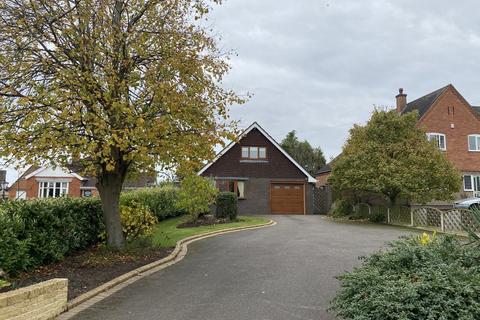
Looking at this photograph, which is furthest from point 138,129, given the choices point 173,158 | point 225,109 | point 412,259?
point 412,259

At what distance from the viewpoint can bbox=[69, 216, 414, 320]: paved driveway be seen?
655 centimetres

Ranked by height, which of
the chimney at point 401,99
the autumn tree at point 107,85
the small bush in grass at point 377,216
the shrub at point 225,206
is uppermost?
the chimney at point 401,99

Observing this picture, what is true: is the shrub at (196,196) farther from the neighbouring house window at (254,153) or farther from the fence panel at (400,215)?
the neighbouring house window at (254,153)

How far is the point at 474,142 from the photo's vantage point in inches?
1340

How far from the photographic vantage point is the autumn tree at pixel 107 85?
891 centimetres

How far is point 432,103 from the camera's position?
110 ft

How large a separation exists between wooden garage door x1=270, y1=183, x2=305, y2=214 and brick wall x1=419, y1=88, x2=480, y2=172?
11140 mm

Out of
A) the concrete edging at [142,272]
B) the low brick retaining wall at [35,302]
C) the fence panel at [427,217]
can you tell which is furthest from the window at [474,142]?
the low brick retaining wall at [35,302]

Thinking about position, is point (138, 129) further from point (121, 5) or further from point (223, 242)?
point (223, 242)

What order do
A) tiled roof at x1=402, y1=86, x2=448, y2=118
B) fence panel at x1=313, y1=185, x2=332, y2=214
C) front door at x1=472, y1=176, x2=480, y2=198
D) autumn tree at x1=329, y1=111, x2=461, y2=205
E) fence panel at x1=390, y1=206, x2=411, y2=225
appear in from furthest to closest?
tiled roof at x1=402, y1=86, x2=448, y2=118 < fence panel at x1=313, y1=185, x2=332, y2=214 < front door at x1=472, y1=176, x2=480, y2=198 < fence panel at x1=390, y1=206, x2=411, y2=225 < autumn tree at x1=329, y1=111, x2=461, y2=205

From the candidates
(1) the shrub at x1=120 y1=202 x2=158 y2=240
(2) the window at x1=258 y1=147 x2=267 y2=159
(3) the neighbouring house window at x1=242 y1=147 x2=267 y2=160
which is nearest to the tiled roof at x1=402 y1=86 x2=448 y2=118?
(2) the window at x1=258 y1=147 x2=267 y2=159

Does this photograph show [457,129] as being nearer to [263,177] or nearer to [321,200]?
[321,200]

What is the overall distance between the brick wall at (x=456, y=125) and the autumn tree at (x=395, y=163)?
35.4 feet

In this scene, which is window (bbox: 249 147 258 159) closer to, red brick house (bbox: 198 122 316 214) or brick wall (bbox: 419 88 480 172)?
red brick house (bbox: 198 122 316 214)
